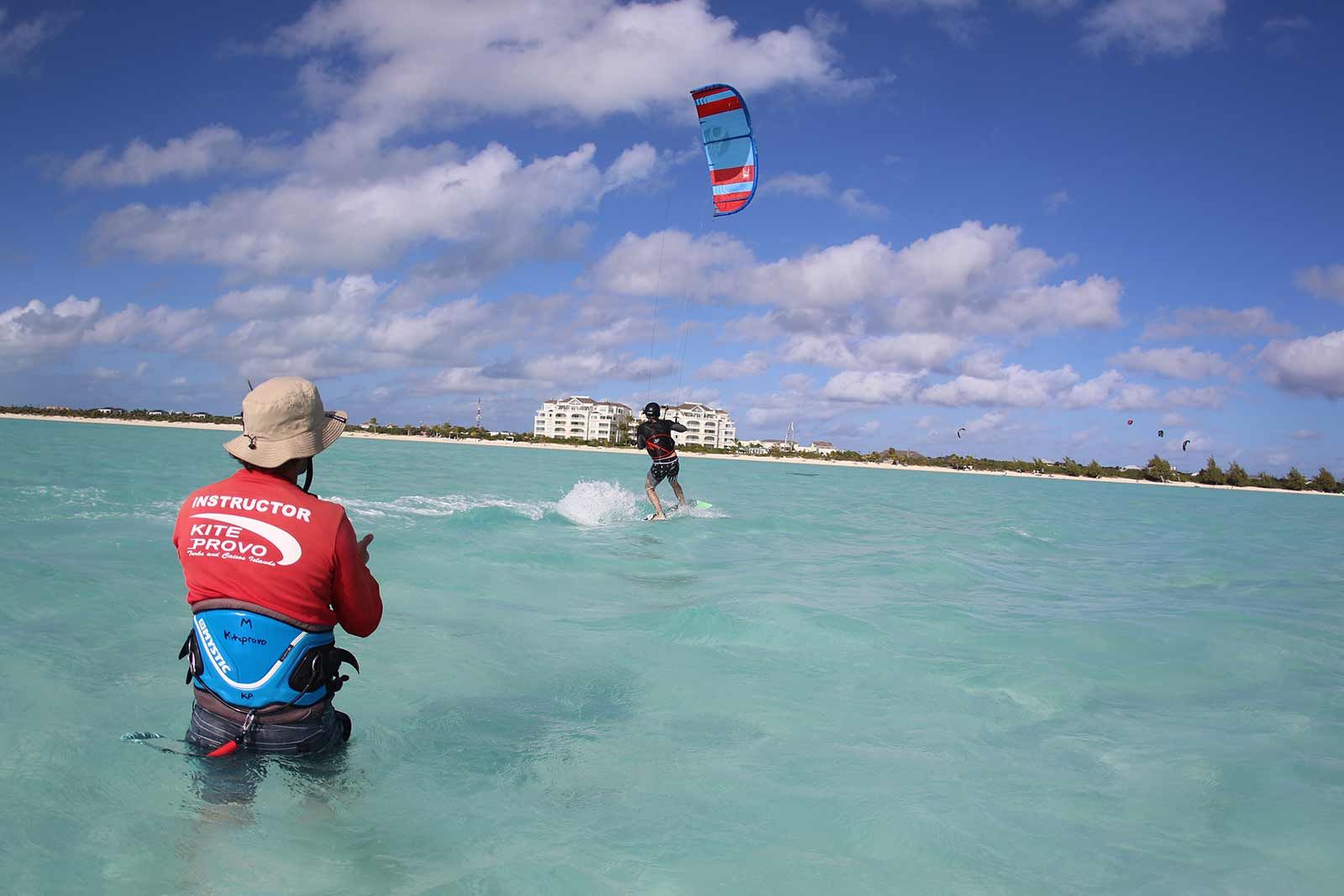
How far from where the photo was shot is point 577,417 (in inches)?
6742

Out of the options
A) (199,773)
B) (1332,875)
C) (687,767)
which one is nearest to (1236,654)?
(1332,875)

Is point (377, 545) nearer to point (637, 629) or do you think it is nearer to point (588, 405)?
point (637, 629)

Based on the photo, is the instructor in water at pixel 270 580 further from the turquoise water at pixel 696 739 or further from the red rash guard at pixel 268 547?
the turquoise water at pixel 696 739

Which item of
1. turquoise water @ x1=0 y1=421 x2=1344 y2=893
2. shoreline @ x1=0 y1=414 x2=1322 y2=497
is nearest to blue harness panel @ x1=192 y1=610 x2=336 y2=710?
turquoise water @ x1=0 y1=421 x2=1344 y2=893

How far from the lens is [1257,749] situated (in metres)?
5.48

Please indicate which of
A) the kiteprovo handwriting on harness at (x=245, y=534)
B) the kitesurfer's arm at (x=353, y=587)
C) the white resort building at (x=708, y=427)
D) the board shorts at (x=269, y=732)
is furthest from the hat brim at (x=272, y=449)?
the white resort building at (x=708, y=427)

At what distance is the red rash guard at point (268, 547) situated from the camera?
3.16m

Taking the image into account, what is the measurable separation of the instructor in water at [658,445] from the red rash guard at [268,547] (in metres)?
13.7

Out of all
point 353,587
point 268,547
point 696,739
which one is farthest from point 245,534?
point 696,739

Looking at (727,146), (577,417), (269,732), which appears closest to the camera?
(269,732)

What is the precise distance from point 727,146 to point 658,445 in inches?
233

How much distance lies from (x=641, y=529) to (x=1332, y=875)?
12.7 m

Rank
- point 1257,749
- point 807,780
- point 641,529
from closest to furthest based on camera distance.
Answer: point 807,780 < point 1257,749 < point 641,529

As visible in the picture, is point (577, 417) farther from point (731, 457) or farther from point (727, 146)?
point (727, 146)
